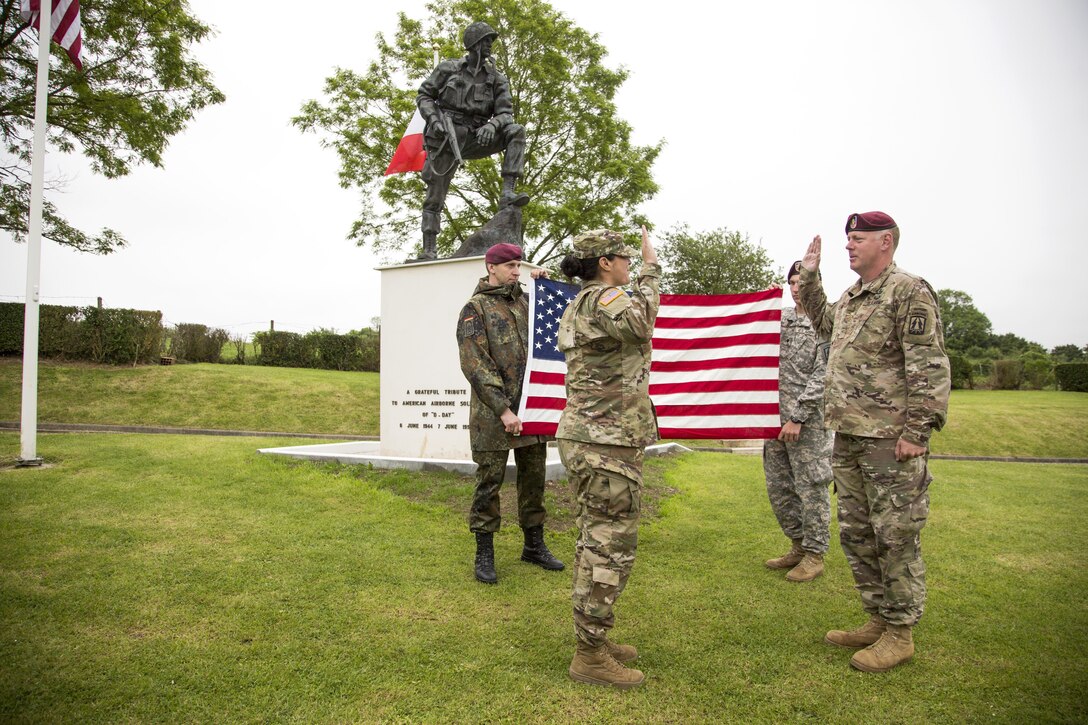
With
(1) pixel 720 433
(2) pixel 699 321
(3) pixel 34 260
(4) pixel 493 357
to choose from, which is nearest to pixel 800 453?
(1) pixel 720 433

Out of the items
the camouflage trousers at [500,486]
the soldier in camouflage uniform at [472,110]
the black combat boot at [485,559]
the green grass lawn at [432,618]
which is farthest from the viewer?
the soldier in camouflage uniform at [472,110]

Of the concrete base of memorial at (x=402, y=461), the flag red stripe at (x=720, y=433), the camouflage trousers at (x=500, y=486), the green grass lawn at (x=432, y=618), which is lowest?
the green grass lawn at (x=432, y=618)

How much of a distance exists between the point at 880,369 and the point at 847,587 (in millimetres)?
1723

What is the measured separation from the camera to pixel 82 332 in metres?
15.3

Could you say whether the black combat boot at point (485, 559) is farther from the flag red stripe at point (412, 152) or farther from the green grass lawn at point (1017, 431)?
the green grass lawn at point (1017, 431)

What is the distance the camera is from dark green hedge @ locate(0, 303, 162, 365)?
15.2 m

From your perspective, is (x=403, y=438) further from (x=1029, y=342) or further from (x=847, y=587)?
(x=1029, y=342)

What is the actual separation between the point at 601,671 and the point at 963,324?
192 feet

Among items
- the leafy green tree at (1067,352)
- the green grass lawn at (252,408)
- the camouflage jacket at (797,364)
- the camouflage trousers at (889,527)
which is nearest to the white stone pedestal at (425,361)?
the camouflage jacket at (797,364)

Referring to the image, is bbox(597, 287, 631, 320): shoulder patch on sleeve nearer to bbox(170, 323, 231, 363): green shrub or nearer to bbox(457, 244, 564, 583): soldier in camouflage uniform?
bbox(457, 244, 564, 583): soldier in camouflage uniform

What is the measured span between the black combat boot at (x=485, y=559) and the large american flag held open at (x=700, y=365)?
798mm

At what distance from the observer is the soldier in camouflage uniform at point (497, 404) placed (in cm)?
401

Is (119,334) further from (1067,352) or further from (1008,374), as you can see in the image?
(1067,352)

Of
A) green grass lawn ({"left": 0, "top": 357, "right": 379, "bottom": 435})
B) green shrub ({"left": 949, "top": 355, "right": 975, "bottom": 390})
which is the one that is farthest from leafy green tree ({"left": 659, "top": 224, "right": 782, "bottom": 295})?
green grass lawn ({"left": 0, "top": 357, "right": 379, "bottom": 435})
